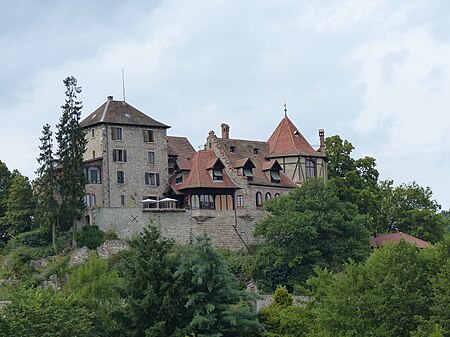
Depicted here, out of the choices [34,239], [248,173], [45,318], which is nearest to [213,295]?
[45,318]

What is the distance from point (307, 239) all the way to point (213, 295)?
16.9 m

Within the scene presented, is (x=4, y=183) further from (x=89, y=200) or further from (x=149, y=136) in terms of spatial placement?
(x=149, y=136)

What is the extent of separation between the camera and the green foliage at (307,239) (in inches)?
2707

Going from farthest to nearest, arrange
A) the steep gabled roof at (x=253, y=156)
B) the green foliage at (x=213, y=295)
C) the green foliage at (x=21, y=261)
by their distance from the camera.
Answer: the steep gabled roof at (x=253, y=156)
the green foliage at (x=21, y=261)
the green foliage at (x=213, y=295)

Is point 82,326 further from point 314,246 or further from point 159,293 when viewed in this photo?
point 314,246

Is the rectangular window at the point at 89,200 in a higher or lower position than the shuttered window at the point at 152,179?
lower

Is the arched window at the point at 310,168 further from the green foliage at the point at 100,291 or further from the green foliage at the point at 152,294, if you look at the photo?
the green foliage at the point at 152,294

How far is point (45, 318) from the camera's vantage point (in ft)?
169

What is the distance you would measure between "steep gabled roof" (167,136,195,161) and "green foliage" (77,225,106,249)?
34.3ft

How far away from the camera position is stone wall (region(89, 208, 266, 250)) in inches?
2916

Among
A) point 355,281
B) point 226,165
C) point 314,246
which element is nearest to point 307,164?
point 226,165

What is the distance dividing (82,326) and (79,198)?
21342mm

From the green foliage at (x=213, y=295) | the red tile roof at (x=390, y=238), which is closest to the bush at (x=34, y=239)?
the green foliage at (x=213, y=295)

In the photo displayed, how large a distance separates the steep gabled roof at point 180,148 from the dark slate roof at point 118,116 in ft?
8.85
